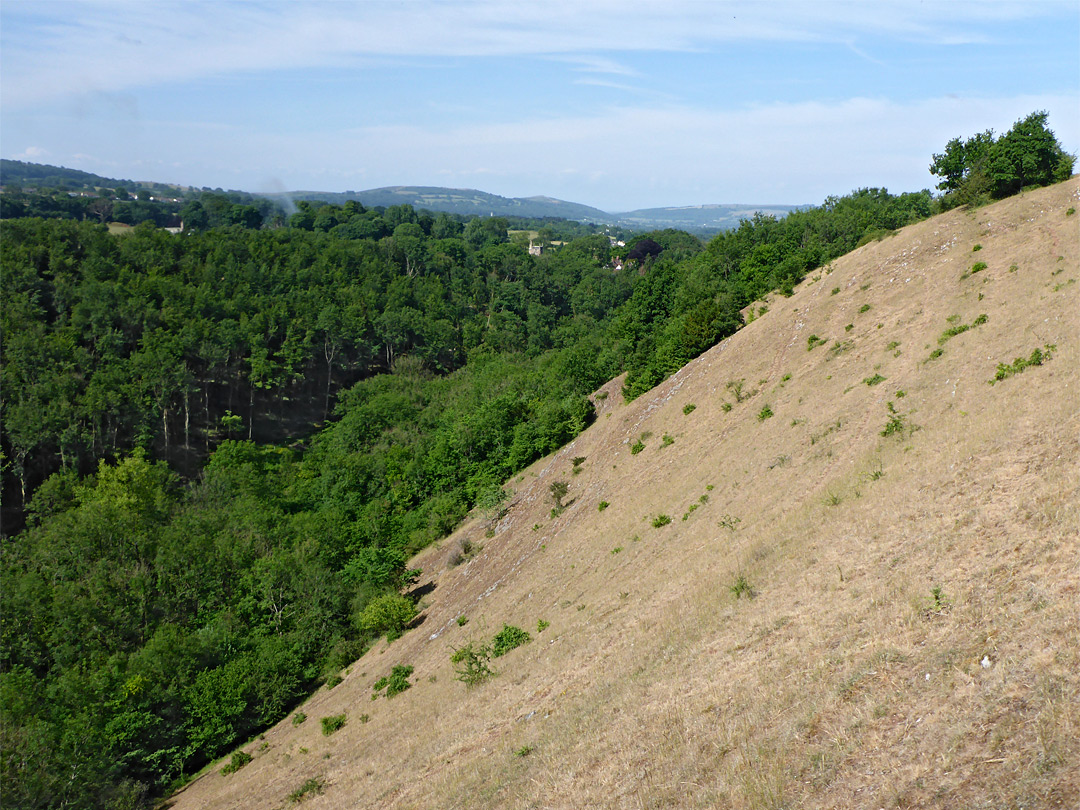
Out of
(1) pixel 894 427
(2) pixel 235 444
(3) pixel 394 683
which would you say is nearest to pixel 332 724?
(3) pixel 394 683

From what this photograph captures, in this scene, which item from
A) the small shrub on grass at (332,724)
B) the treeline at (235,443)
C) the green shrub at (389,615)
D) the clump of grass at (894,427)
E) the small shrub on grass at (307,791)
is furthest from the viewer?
the green shrub at (389,615)

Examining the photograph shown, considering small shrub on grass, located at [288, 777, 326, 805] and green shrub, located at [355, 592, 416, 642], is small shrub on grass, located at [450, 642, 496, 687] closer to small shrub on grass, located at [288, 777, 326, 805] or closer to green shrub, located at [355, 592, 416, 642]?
small shrub on grass, located at [288, 777, 326, 805]

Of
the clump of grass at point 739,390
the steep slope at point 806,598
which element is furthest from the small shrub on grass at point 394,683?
the clump of grass at point 739,390

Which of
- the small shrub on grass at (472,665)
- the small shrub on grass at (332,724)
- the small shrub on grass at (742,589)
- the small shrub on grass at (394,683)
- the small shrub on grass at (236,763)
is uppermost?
the small shrub on grass at (742,589)

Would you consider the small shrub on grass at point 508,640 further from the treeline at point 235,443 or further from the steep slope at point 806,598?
the treeline at point 235,443

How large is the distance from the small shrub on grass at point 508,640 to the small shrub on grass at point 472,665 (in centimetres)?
33

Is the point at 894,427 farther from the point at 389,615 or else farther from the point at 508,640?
the point at 389,615

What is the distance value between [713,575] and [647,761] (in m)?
8.07

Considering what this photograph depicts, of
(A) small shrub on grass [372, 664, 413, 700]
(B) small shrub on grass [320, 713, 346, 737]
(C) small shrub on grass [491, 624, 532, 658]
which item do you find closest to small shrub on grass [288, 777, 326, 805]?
(B) small shrub on grass [320, 713, 346, 737]

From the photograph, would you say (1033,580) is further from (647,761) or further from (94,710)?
(94,710)

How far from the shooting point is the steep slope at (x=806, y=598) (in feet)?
30.4

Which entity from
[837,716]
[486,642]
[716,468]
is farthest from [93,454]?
[837,716]

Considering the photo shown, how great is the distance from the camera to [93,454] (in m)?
57.3

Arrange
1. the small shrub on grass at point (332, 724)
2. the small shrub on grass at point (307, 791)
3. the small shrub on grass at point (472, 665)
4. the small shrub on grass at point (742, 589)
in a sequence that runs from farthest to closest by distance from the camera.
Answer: the small shrub on grass at point (332, 724) < the small shrub on grass at point (472, 665) < the small shrub on grass at point (307, 791) < the small shrub on grass at point (742, 589)
